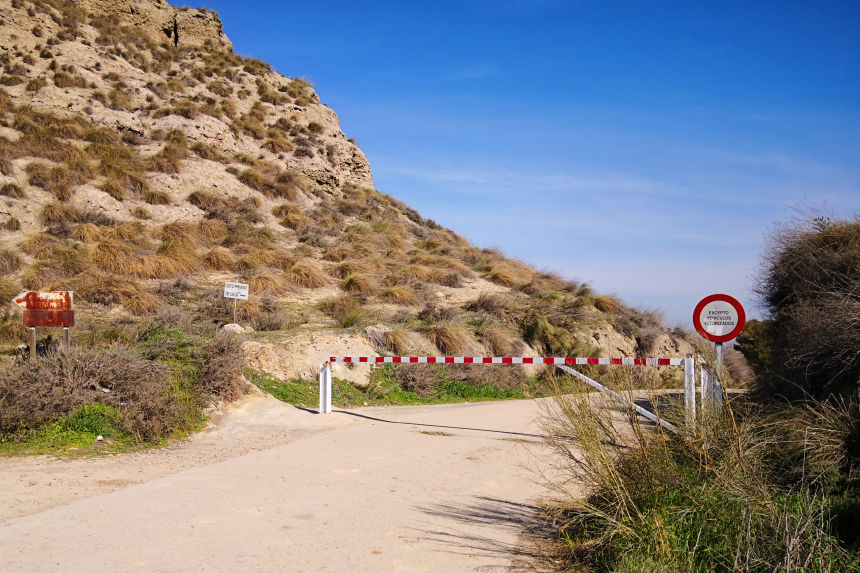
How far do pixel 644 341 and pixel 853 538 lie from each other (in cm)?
2198

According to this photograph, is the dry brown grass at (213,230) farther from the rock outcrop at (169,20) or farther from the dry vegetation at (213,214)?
the rock outcrop at (169,20)

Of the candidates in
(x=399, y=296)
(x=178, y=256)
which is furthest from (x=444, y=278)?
(x=178, y=256)

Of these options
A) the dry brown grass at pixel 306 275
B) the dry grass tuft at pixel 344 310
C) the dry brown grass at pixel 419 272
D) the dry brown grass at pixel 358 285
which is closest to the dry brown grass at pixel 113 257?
the dry brown grass at pixel 306 275

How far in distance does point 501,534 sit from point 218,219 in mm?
25646

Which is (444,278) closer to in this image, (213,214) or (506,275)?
(506,275)

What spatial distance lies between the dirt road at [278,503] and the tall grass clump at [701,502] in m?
0.87

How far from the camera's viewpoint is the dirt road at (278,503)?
17.3 ft

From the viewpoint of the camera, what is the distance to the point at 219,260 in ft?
81.3

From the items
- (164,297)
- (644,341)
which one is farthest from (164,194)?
(644,341)

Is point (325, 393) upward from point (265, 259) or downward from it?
downward

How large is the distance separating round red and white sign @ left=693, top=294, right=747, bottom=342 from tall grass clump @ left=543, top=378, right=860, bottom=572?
187 cm

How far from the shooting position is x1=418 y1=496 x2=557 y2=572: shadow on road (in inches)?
208

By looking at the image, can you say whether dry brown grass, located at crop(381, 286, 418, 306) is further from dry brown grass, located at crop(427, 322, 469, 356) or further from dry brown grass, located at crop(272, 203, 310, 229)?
dry brown grass, located at crop(272, 203, 310, 229)

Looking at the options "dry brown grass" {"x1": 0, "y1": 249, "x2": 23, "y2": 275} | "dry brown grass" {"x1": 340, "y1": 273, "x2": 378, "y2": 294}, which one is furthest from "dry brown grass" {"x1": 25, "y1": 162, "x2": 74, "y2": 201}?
"dry brown grass" {"x1": 340, "y1": 273, "x2": 378, "y2": 294}
